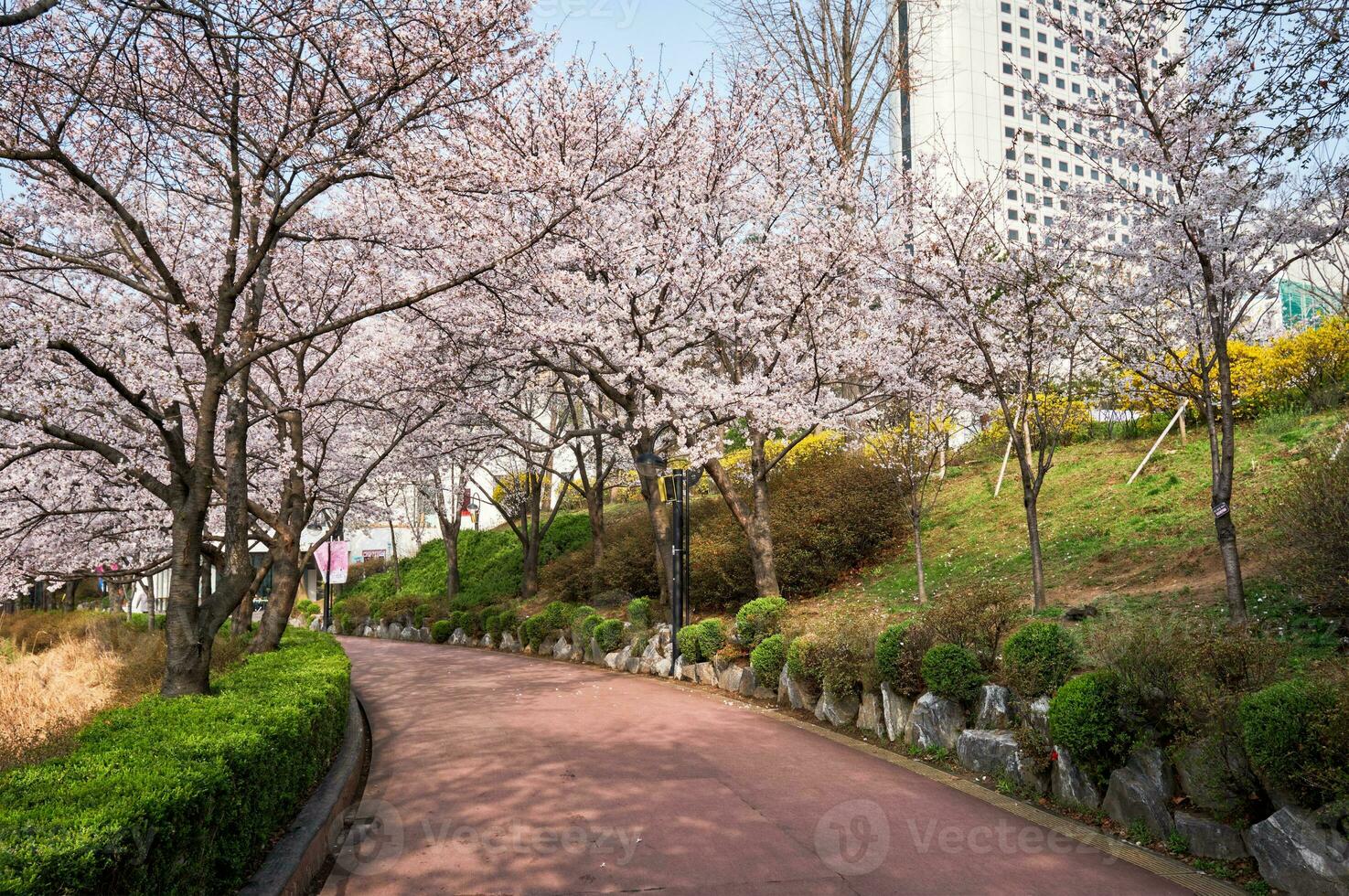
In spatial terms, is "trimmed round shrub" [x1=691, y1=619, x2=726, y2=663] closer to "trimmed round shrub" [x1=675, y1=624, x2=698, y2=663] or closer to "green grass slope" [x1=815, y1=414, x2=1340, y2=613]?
"trimmed round shrub" [x1=675, y1=624, x2=698, y2=663]

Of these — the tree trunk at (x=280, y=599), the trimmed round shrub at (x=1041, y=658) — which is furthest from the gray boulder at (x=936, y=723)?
the tree trunk at (x=280, y=599)

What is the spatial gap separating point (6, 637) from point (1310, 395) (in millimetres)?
27602

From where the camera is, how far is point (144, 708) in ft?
20.8

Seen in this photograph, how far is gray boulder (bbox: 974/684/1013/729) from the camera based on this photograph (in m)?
7.12

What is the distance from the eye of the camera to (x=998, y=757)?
691 cm

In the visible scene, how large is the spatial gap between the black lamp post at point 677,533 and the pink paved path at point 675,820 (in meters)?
3.17

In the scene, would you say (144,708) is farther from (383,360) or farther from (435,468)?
(435,468)

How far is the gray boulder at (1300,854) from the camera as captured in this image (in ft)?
13.7

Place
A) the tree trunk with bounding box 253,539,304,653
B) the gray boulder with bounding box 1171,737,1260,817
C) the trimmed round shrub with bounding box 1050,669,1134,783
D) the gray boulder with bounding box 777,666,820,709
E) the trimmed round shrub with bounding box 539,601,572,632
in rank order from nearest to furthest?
the gray boulder with bounding box 1171,737,1260,817
the trimmed round shrub with bounding box 1050,669,1134,783
the gray boulder with bounding box 777,666,820,709
the tree trunk with bounding box 253,539,304,653
the trimmed round shrub with bounding box 539,601,572,632

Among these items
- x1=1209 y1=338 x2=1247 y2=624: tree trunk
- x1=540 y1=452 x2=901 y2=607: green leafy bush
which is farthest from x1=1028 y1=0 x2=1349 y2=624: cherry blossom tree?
x1=540 y1=452 x2=901 y2=607: green leafy bush

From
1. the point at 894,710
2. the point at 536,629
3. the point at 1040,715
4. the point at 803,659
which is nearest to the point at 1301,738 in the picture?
the point at 1040,715

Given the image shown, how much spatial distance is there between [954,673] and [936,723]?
64 centimetres

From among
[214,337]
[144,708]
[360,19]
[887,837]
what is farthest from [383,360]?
[887,837]

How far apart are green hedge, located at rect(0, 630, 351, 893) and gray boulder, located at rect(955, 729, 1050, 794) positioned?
523 cm
